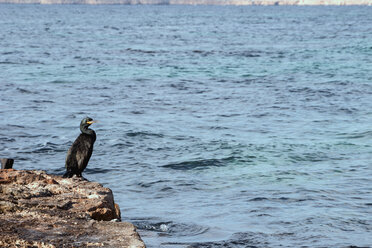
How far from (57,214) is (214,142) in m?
9.45

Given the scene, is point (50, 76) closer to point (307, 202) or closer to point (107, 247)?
point (307, 202)

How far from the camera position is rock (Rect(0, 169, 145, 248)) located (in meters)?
5.61

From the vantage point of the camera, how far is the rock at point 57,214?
5609mm

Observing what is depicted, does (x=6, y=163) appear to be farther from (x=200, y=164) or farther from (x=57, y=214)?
(x=200, y=164)

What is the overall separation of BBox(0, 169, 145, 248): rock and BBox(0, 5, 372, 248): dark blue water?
161 cm

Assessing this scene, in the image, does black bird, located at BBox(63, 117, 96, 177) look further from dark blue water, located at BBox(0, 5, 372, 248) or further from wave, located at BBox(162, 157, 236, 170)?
wave, located at BBox(162, 157, 236, 170)

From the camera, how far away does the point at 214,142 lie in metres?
15.7

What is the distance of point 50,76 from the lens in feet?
95.7

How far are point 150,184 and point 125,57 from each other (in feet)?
91.7

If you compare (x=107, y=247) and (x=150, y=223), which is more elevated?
(x=107, y=247)

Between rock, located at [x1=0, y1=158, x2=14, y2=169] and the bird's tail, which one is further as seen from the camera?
the bird's tail

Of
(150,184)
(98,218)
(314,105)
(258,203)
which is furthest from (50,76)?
(98,218)

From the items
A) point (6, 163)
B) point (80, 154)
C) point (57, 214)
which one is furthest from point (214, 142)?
point (57, 214)

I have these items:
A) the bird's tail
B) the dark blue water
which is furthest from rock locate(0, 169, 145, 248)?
the dark blue water
